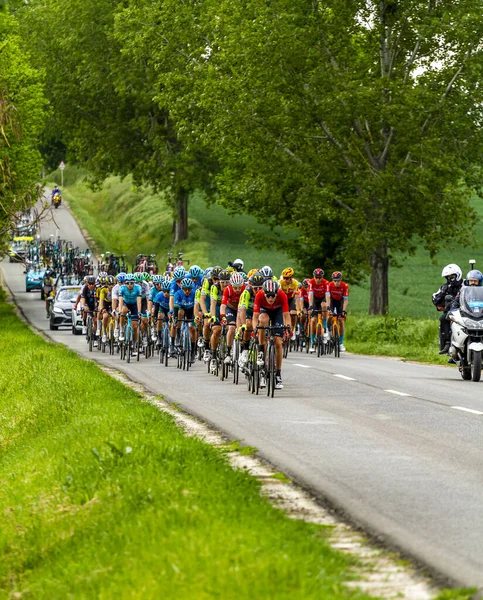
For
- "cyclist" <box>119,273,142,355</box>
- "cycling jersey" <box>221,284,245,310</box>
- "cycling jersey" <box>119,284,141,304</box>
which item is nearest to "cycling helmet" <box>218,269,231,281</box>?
"cycling jersey" <box>221,284,245,310</box>

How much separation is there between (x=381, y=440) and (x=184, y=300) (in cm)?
1305

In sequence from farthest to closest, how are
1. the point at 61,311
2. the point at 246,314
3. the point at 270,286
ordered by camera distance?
the point at 61,311, the point at 246,314, the point at 270,286

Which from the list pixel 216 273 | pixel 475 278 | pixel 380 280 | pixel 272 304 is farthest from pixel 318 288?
pixel 380 280

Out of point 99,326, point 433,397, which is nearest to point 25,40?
point 99,326

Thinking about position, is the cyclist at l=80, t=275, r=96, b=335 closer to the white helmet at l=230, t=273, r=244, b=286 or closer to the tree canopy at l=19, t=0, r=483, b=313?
the tree canopy at l=19, t=0, r=483, b=313

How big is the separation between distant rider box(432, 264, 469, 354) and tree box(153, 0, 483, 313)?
16753 millimetres

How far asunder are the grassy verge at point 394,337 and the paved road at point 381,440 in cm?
629

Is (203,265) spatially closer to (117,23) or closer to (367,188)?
(117,23)

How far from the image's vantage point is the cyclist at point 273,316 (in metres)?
18.2

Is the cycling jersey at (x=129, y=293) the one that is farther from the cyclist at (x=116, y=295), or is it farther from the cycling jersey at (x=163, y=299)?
the cycling jersey at (x=163, y=299)

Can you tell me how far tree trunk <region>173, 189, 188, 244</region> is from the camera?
74.7m

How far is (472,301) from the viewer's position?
20.9 meters

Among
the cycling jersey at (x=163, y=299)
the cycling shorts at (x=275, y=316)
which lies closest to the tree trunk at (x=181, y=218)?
the cycling jersey at (x=163, y=299)

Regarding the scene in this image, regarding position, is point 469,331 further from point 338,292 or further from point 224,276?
point 338,292
